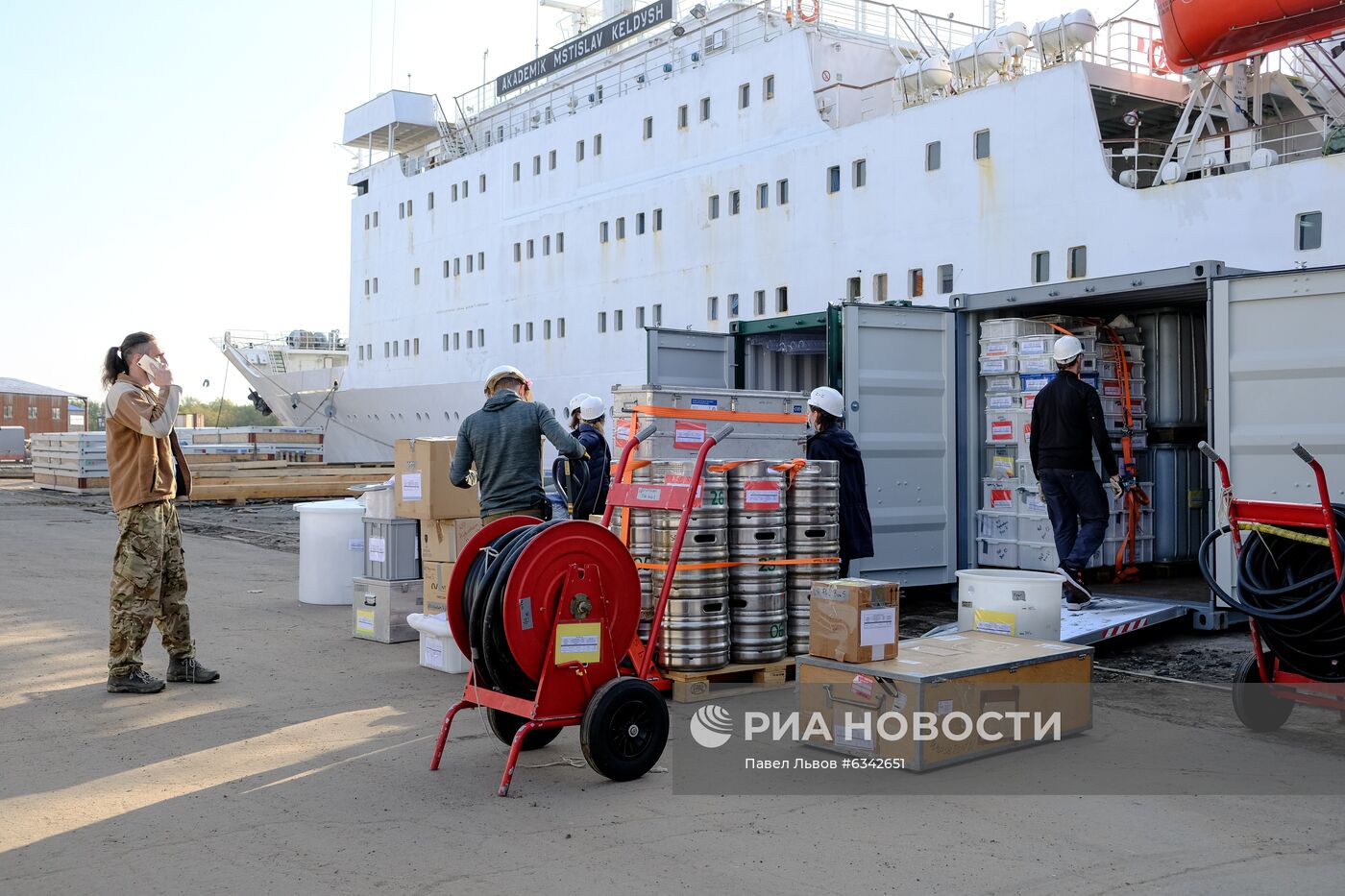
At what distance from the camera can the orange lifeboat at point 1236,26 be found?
11453 millimetres

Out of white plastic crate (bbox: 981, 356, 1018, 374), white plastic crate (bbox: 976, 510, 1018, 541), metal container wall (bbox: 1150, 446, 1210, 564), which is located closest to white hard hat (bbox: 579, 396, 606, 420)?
white plastic crate (bbox: 981, 356, 1018, 374)

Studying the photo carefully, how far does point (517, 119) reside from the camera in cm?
2889

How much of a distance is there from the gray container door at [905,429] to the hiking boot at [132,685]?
498 cm

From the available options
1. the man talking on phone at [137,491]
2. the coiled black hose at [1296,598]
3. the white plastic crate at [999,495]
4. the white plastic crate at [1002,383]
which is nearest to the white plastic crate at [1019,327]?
the white plastic crate at [1002,383]

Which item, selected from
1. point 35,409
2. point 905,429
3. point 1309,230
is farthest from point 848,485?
point 35,409

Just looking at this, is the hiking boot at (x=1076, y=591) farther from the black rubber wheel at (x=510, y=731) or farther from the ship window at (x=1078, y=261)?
the ship window at (x=1078, y=261)

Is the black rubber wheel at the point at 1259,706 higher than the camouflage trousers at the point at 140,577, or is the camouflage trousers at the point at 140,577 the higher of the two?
the camouflage trousers at the point at 140,577

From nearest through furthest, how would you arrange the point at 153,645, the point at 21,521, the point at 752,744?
the point at 752,744, the point at 153,645, the point at 21,521

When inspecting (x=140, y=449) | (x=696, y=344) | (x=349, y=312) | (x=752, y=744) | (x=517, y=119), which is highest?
(x=517, y=119)

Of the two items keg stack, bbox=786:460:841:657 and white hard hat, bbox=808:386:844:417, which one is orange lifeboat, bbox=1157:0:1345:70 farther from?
keg stack, bbox=786:460:841:657

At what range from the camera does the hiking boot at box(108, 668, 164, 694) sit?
19.9 feet

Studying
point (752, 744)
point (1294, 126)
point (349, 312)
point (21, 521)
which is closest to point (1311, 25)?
point (1294, 126)

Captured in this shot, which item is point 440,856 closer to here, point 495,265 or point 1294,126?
point 1294,126

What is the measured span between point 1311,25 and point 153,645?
11787 mm
